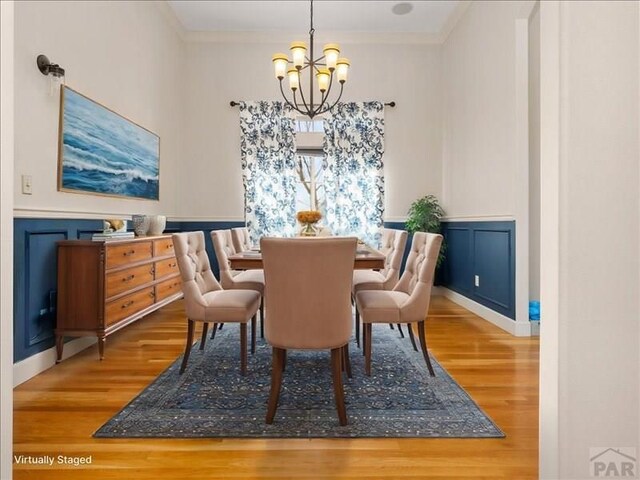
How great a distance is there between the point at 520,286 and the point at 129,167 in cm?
374

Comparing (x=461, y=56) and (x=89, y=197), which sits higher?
(x=461, y=56)

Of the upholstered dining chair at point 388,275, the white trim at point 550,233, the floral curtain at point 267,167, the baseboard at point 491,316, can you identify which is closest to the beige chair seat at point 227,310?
the upholstered dining chair at point 388,275

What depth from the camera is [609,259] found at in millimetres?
1096

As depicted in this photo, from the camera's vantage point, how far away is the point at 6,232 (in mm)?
1005

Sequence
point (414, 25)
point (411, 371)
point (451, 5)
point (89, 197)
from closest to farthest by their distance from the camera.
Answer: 1. point (411, 371)
2. point (89, 197)
3. point (451, 5)
4. point (414, 25)

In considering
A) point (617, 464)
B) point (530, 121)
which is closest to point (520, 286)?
point (530, 121)

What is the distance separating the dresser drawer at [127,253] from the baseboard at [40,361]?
2.22ft

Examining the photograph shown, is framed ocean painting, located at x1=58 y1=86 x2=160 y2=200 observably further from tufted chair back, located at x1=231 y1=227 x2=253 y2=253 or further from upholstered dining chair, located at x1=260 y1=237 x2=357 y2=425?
upholstered dining chair, located at x1=260 y1=237 x2=357 y2=425

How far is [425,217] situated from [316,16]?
2.79m

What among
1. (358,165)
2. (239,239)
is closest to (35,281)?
(239,239)

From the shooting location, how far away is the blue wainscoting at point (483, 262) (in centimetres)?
355

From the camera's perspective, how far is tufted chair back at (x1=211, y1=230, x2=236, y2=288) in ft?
9.99

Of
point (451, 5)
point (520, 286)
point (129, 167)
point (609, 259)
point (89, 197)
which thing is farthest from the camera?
point (451, 5)

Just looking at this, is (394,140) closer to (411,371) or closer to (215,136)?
(215,136)
